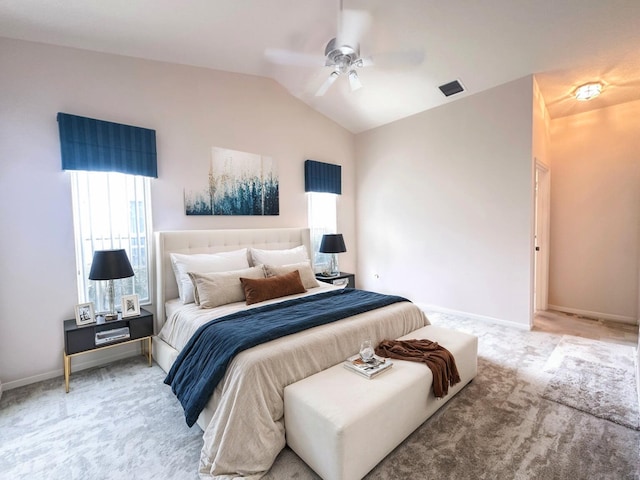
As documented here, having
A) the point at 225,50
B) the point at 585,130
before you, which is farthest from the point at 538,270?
the point at 225,50

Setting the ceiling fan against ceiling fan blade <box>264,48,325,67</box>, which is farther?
ceiling fan blade <box>264,48,325,67</box>

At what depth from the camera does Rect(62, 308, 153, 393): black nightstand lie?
8.34ft

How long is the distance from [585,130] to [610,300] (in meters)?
2.35

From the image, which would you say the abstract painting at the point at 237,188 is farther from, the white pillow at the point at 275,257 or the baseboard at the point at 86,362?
the baseboard at the point at 86,362

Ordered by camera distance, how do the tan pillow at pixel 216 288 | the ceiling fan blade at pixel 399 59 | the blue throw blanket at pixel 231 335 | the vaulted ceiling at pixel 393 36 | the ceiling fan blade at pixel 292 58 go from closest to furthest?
the blue throw blanket at pixel 231 335, the vaulted ceiling at pixel 393 36, the tan pillow at pixel 216 288, the ceiling fan blade at pixel 399 59, the ceiling fan blade at pixel 292 58

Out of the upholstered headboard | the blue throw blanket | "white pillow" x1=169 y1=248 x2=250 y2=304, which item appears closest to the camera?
the blue throw blanket

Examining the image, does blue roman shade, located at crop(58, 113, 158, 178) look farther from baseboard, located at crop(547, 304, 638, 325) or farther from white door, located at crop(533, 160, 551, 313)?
baseboard, located at crop(547, 304, 638, 325)

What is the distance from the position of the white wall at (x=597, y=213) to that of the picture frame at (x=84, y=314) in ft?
19.3

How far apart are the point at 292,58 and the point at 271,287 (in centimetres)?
270

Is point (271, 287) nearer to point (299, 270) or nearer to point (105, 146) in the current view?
point (299, 270)

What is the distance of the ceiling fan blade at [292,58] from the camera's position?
11.3 feet

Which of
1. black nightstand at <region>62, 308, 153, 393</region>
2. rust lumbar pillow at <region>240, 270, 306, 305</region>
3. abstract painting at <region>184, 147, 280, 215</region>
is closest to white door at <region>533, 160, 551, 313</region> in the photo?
rust lumbar pillow at <region>240, 270, 306, 305</region>

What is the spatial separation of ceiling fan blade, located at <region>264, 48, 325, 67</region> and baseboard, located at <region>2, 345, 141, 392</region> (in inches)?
142

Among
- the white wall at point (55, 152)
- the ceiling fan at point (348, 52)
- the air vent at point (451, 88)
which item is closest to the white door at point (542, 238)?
the air vent at point (451, 88)
